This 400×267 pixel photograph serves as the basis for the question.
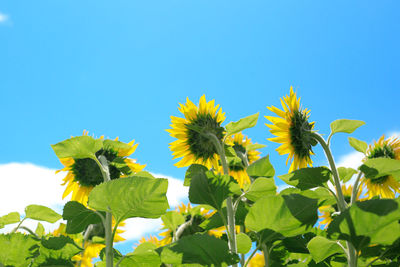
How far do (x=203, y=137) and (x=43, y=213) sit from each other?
762mm

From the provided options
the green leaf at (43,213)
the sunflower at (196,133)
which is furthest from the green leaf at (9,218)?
the sunflower at (196,133)

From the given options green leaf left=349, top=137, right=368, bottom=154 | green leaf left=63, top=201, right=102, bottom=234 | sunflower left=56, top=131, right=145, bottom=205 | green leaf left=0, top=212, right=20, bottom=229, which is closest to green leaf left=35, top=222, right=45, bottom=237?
sunflower left=56, top=131, right=145, bottom=205

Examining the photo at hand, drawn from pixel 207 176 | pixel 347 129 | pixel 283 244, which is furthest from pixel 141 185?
pixel 347 129

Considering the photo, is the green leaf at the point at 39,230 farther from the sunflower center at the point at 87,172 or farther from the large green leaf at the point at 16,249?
the large green leaf at the point at 16,249

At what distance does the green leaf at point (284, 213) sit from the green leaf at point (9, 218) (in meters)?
1.16

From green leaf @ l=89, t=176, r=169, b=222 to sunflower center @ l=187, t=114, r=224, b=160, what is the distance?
0.60 metres

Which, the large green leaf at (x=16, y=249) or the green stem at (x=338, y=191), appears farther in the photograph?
the large green leaf at (x=16, y=249)

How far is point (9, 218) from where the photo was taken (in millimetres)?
1723

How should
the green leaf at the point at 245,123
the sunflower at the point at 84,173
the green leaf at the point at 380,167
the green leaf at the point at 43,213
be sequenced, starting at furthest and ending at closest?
the sunflower at the point at 84,173 < the green leaf at the point at 43,213 < the green leaf at the point at 245,123 < the green leaf at the point at 380,167

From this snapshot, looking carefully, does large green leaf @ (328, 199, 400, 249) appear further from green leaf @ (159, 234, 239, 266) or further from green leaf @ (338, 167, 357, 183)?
green leaf @ (338, 167, 357, 183)

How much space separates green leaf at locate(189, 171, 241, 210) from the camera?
115 cm

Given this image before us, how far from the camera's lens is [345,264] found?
138cm

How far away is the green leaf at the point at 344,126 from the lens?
1385 mm

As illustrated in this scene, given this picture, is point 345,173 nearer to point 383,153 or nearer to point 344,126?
point 344,126
